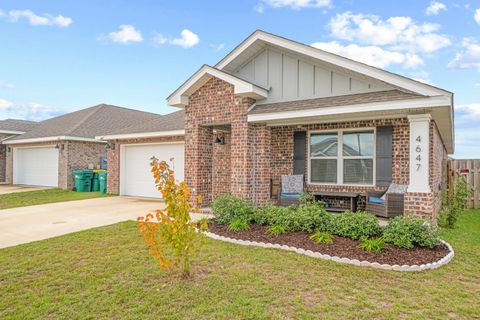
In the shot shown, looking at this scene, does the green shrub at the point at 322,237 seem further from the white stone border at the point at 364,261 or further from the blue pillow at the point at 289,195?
the blue pillow at the point at 289,195

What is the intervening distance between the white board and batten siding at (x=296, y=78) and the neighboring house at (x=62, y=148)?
445 inches

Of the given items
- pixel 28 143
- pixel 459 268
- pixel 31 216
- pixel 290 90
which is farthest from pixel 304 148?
pixel 28 143

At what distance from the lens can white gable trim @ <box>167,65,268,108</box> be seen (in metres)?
8.98

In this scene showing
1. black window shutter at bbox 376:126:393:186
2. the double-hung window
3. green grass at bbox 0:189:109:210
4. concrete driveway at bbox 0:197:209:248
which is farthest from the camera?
green grass at bbox 0:189:109:210

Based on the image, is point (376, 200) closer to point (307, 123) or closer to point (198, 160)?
point (307, 123)

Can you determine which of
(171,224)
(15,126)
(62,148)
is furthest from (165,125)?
(15,126)

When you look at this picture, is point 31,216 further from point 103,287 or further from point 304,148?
point 304,148

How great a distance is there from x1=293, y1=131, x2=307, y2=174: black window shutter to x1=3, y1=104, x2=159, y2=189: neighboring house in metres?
12.2

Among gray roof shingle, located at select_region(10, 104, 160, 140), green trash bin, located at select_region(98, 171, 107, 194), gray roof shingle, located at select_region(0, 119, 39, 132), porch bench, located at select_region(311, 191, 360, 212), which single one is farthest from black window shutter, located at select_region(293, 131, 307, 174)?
gray roof shingle, located at select_region(0, 119, 39, 132)

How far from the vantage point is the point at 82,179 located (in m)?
16.3

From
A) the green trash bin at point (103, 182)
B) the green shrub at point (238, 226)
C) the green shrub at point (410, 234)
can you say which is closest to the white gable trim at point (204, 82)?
the green shrub at point (238, 226)

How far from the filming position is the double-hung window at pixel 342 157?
9.06 m

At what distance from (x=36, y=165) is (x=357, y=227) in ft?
63.5

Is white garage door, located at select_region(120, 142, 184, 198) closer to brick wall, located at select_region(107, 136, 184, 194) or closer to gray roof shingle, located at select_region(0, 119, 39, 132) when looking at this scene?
brick wall, located at select_region(107, 136, 184, 194)
